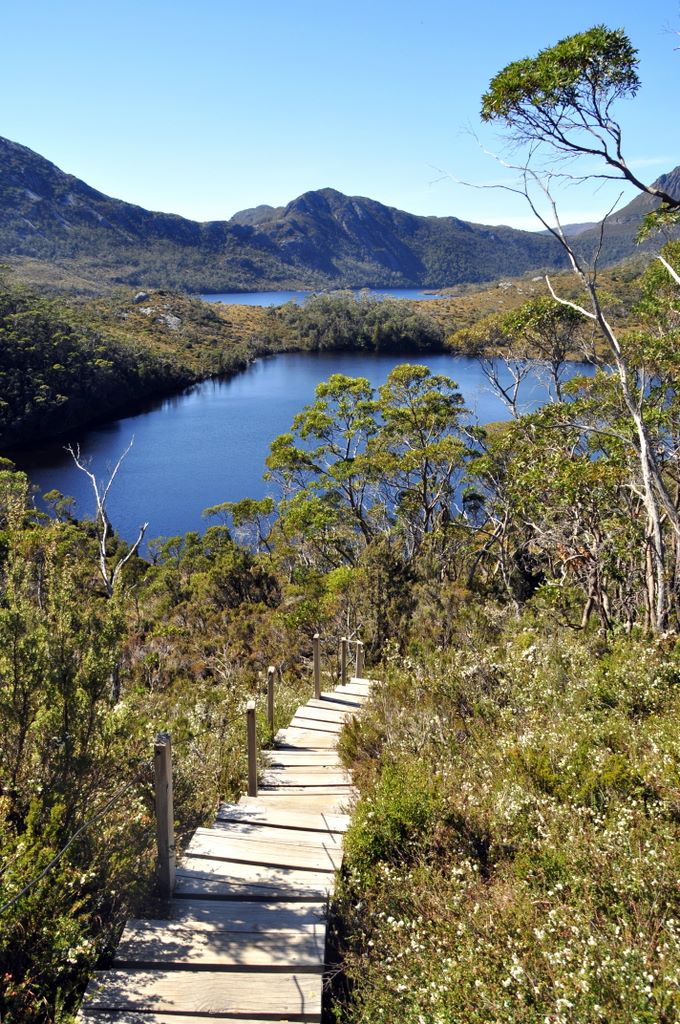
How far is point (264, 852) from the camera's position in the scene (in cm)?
369

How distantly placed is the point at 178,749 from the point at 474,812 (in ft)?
7.84

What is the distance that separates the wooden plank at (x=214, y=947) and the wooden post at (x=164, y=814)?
0.23 meters

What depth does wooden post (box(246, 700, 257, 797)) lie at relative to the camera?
4.51 metres

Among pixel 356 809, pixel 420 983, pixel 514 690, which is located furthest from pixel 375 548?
pixel 420 983

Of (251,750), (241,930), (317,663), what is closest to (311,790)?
(251,750)

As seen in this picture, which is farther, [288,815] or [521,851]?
[288,815]

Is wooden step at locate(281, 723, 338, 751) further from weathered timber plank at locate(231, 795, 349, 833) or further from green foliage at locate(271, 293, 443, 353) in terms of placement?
green foliage at locate(271, 293, 443, 353)

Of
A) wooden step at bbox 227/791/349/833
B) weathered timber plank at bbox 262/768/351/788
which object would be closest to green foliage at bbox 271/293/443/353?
weathered timber plank at bbox 262/768/351/788

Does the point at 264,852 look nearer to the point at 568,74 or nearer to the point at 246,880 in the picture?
the point at 246,880

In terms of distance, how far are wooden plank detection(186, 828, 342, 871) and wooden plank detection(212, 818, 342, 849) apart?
0.09ft

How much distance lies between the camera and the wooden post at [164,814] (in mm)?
3207

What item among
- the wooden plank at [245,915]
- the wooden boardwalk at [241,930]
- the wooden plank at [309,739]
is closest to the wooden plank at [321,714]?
the wooden plank at [309,739]

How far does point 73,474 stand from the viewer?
39.7 m

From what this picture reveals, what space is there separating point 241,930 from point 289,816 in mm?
1173
